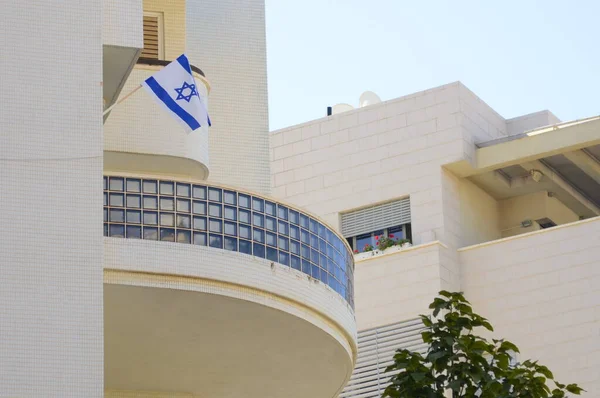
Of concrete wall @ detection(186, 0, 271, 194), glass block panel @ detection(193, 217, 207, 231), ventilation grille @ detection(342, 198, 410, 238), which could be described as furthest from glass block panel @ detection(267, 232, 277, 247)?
ventilation grille @ detection(342, 198, 410, 238)

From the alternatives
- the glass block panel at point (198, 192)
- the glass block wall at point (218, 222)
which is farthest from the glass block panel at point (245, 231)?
the glass block panel at point (198, 192)

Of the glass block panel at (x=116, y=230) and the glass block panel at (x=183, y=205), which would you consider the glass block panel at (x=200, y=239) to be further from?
the glass block panel at (x=116, y=230)

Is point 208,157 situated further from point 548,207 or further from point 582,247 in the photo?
point 548,207

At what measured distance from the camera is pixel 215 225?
76.5ft

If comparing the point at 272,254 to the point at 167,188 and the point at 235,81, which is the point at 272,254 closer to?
the point at 167,188

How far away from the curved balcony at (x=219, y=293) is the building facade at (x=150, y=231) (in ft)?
0.11

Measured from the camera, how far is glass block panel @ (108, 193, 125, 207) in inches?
883

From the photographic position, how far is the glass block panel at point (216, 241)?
2319 centimetres

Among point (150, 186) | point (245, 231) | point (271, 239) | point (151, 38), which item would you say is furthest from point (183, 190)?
point (151, 38)

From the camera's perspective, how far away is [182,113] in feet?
74.8

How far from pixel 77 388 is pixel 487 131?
2331 cm

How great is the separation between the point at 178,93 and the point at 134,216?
1.91 meters

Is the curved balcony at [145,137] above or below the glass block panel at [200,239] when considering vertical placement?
above

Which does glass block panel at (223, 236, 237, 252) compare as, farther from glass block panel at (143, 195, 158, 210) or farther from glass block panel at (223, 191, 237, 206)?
glass block panel at (143, 195, 158, 210)
